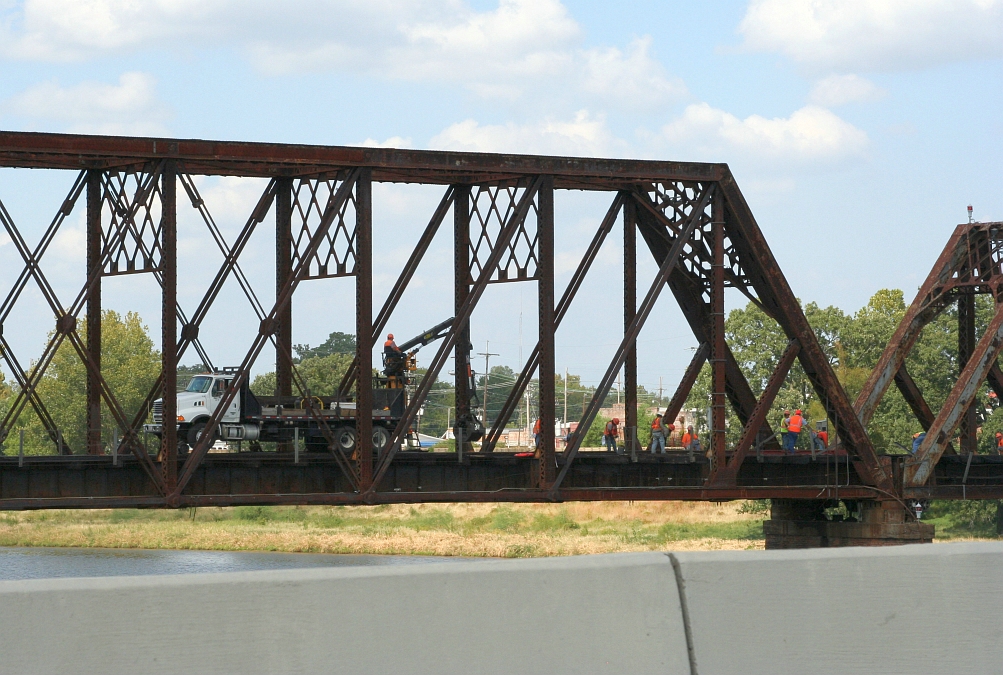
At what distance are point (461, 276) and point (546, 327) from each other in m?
3.87

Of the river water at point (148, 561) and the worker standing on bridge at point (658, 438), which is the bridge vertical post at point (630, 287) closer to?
the worker standing on bridge at point (658, 438)

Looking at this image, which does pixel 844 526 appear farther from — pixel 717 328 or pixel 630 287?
pixel 630 287

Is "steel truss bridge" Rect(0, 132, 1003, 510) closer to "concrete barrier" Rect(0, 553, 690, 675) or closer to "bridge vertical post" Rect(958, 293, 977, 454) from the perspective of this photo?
"bridge vertical post" Rect(958, 293, 977, 454)

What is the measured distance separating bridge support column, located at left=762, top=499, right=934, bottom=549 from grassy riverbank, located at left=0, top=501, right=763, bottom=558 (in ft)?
60.3

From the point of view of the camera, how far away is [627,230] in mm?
31781

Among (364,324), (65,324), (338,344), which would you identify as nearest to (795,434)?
(364,324)

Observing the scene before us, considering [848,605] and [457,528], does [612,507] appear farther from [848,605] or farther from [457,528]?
[848,605]

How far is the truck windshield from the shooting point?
→ 108ft

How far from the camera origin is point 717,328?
1227 inches

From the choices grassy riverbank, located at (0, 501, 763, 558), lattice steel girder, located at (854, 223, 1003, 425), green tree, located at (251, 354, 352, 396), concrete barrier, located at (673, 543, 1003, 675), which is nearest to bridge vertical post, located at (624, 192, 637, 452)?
lattice steel girder, located at (854, 223, 1003, 425)

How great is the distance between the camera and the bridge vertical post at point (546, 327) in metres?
28.8

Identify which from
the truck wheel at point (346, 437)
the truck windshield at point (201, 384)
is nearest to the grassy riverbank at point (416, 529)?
the truck windshield at point (201, 384)

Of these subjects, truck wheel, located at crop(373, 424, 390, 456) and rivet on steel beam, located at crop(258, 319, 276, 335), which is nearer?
rivet on steel beam, located at crop(258, 319, 276, 335)

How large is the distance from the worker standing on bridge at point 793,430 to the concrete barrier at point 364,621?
2885 centimetres
